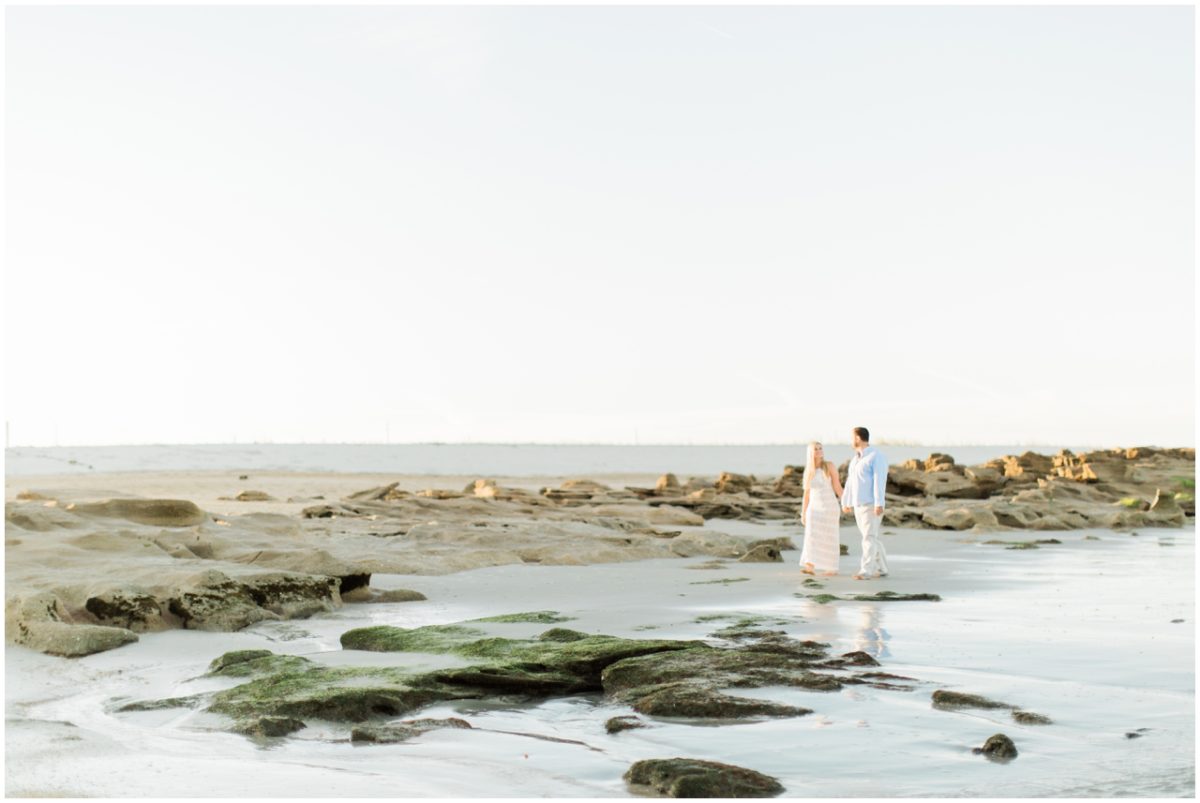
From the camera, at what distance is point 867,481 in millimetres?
14008

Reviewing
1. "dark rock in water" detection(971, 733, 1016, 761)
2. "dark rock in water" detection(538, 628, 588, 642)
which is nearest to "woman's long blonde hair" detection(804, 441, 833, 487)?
"dark rock in water" detection(538, 628, 588, 642)

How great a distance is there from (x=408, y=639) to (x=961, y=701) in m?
3.41

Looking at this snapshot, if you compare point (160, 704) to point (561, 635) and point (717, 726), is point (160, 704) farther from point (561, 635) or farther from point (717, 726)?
point (717, 726)

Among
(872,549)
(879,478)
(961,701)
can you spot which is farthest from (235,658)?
(879,478)

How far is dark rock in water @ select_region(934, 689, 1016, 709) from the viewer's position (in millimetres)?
5750

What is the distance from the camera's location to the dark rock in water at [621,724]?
206 inches

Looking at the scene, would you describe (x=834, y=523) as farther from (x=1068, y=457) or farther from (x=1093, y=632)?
(x=1068, y=457)

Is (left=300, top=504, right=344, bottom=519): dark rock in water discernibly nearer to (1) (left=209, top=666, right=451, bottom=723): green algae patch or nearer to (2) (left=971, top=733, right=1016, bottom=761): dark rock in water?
(1) (left=209, top=666, right=451, bottom=723): green algae patch

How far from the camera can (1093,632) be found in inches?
330

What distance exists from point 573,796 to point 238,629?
476cm

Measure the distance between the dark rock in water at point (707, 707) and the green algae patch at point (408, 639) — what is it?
71.9 inches

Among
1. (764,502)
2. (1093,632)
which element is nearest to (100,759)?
(1093,632)

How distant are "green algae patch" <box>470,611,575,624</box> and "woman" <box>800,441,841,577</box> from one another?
16.8ft

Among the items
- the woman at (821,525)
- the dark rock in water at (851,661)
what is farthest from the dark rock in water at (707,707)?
the woman at (821,525)
